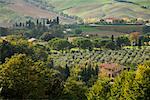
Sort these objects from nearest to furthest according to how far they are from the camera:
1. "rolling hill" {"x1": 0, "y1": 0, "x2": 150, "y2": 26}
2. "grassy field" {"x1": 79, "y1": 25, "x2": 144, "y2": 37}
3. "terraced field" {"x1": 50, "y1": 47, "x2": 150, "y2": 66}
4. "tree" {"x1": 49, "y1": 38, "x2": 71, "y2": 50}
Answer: "terraced field" {"x1": 50, "y1": 47, "x2": 150, "y2": 66} → "tree" {"x1": 49, "y1": 38, "x2": 71, "y2": 50} → "grassy field" {"x1": 79, "y1": 25, "x2": 144, "y2": 37} → "rolling hill" {"x1": 0, "y1": 0, "x2": 150, "y2": 26}

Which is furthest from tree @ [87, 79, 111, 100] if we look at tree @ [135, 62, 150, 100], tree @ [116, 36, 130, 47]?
tree @ [116, 36, 130, 47]

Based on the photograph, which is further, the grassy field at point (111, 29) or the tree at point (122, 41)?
the grassy field at point (111, 29)

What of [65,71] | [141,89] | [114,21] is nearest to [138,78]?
[141,89]

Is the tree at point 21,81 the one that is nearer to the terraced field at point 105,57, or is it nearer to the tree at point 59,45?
the terraced field at point 105,57

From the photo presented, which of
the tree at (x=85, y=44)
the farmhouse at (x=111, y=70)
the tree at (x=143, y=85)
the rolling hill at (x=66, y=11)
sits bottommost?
the farmhouse at (x=111, y=70)

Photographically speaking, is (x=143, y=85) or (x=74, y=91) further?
(x=74, y=91)

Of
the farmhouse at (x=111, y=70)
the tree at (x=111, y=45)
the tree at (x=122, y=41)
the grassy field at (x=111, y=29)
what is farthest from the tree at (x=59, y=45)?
the grassy field at (x=111, y=29)

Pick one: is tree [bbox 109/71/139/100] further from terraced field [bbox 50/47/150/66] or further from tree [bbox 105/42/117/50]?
tree [bbox 105/42/117/50]

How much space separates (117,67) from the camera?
64438mm

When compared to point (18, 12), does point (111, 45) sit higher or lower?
lower

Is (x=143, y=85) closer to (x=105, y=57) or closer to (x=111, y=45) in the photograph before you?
(x=105, y=57)

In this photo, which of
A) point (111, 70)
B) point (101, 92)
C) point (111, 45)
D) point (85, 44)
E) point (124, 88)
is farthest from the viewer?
point (111, 45)

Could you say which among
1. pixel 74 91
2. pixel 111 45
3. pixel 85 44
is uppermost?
pixel 74 91

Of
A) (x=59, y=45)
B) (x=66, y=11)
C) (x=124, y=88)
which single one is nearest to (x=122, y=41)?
(x=59, y=45)
